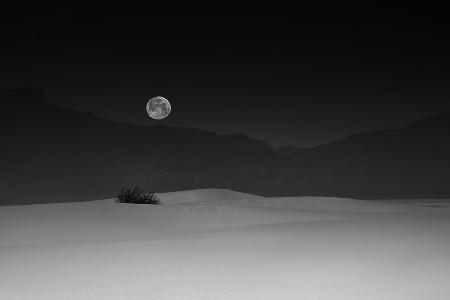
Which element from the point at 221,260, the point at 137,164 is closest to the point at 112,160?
the point at 137,164

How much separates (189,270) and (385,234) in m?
5.23

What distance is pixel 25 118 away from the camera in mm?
160750

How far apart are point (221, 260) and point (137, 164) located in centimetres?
14062

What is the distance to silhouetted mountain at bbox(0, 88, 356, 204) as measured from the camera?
129 metres

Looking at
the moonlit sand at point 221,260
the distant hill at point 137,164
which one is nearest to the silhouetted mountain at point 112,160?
the distant hill at point 137,164

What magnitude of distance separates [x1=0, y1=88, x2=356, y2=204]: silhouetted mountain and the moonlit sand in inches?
4110

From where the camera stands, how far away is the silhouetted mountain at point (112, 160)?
5074 inches

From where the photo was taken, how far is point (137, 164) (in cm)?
14662

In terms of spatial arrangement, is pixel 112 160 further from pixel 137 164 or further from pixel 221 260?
pixel 221 260

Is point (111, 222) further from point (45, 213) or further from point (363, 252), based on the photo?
point (363, 252)

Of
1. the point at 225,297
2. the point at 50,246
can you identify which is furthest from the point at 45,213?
the point at 225,297

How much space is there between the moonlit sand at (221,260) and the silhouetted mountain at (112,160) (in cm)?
10439

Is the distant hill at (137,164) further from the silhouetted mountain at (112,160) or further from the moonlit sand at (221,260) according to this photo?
the moonlit sand at (221,260)

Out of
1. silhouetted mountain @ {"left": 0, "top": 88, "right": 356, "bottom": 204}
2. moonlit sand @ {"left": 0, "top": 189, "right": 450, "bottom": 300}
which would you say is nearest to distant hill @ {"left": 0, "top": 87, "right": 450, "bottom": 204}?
silhouetted mountain @ {"left": 0, "top": 88, "right": 356, "bottom": 204}
